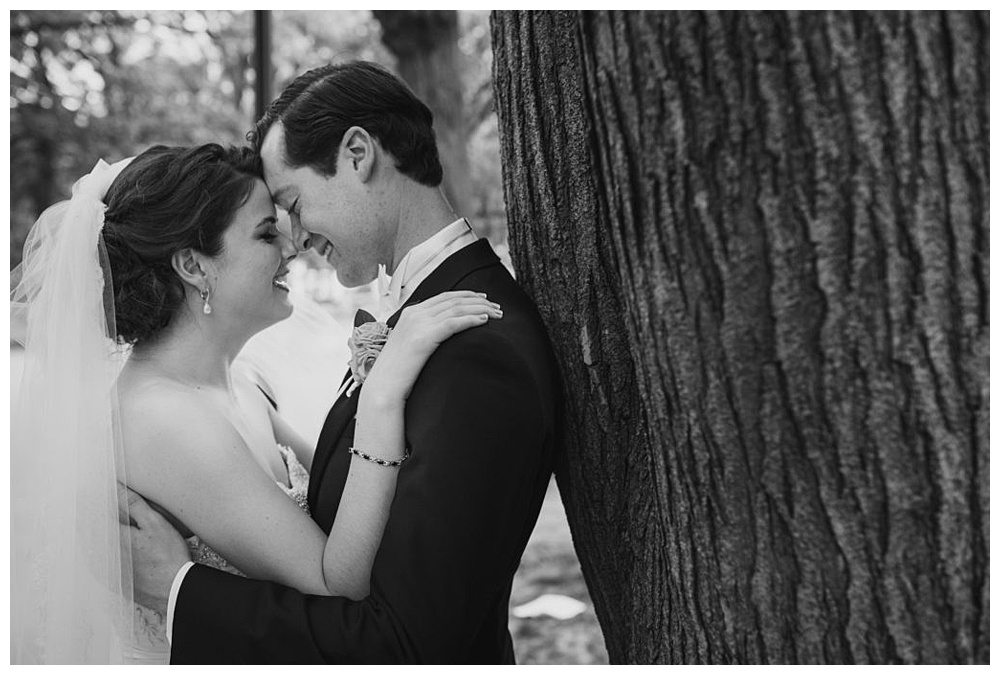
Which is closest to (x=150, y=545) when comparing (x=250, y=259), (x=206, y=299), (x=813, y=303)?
(x=206, y=299)

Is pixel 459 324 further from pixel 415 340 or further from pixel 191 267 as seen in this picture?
pixel 191 267

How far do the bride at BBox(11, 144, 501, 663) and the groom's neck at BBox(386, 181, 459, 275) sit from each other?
1.31 ft

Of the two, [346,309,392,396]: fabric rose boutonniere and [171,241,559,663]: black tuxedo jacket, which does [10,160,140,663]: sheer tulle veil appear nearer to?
[171,241,559,663]: black tuxedo jacket

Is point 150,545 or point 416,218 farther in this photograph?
point 416,218

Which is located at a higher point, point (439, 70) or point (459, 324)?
point (439, 70)

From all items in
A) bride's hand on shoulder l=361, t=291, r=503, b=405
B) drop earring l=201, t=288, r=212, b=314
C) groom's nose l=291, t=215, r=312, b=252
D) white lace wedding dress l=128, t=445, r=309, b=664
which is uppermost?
groom's nose l=291, t=215, r=312, b=252

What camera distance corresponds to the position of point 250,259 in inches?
116

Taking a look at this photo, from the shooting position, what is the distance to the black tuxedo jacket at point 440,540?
222cm

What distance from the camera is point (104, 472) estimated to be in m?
2.65

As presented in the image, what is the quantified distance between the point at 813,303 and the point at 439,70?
6646mm

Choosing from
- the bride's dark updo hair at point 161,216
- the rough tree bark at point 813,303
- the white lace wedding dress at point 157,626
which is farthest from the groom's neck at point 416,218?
the rough tree bark at point 813,303

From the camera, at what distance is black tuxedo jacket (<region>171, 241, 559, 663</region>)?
222 centimetres

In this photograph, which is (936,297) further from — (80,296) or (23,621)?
(23,621)

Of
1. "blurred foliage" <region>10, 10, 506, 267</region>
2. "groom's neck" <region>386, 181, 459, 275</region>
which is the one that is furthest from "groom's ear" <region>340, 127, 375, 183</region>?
"blurred foliage" <region>10, 10, 506, 267</region>
